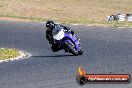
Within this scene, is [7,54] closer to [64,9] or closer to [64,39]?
[64,39]

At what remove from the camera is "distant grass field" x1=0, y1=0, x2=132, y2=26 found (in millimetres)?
43875

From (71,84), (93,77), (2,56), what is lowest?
(2,56)

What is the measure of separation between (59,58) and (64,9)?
3197 centimetres

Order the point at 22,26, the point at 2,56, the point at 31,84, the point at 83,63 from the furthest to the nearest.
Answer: the point at 22,26, the point at 2,56, the point at 83,63, the point at 31,84

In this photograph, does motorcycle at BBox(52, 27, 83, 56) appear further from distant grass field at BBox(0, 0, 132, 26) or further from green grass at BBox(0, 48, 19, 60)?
distant grass field at BBox(0, 0, 132, 26)

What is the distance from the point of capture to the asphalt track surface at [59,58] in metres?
16.0

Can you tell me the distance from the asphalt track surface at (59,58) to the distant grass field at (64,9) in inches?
250

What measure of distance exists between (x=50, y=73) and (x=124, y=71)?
2288mm

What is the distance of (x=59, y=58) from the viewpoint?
835 inches

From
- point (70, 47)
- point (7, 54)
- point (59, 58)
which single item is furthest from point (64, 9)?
point (70, 47)

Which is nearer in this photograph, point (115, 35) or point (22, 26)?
point (115, 35)

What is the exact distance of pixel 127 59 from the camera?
68.2 feet

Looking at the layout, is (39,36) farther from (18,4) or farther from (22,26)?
(18,4)

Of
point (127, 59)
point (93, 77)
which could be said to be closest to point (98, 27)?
point (127, 59)
